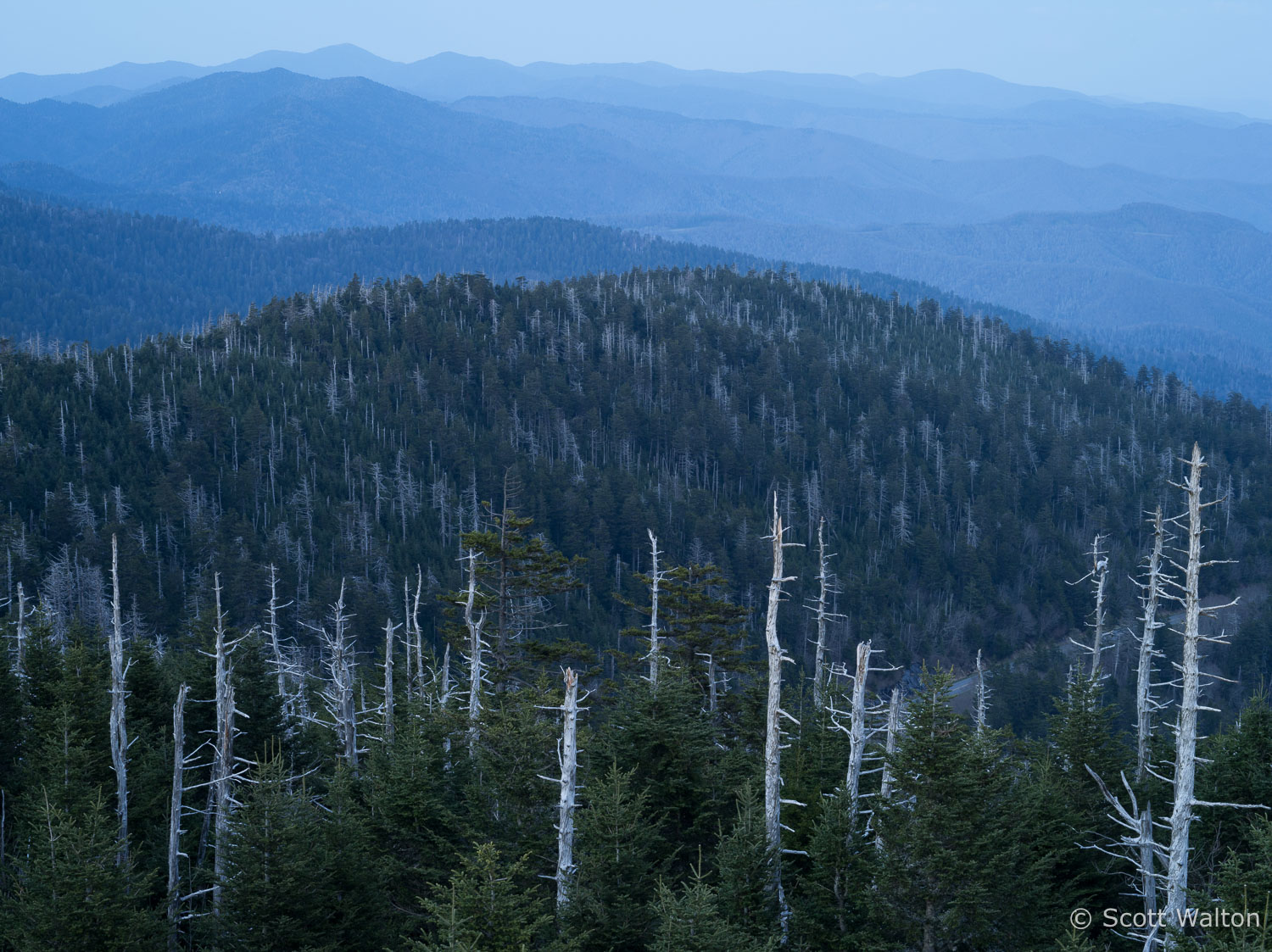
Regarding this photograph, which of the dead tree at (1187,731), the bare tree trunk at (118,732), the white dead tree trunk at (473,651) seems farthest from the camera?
the white dead tree trunk at (473,651)

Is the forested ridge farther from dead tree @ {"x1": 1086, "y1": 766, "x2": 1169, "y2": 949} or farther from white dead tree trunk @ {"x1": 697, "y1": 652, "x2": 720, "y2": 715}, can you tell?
dead tree @ {"x1": 1086, "y1": 766, "x2": 1169, "y2": 949}

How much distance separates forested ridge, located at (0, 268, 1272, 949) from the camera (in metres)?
23.8

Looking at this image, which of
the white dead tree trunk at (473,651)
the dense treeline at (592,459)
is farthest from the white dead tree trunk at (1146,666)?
the dense treeline at (592,459)

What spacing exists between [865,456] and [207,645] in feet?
412

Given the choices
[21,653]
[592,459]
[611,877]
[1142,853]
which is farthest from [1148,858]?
[592,459]

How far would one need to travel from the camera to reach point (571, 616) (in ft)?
332

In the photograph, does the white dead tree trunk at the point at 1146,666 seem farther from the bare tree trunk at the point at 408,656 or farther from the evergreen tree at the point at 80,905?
the evergreen tree at the point at 80,905

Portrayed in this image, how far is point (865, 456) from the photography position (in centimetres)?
15825

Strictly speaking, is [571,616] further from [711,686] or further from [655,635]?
[711,686]

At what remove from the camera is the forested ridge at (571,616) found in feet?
78.1

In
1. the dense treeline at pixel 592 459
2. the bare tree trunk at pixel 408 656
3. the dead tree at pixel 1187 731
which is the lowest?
the dense treeline at pixel 592 459

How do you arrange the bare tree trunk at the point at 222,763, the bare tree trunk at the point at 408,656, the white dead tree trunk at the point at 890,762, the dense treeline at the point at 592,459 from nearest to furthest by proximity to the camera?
the white dead tree trunk at the point at 890,762, the bare tree trunk at the point at 222,763, the bare tree trunk at the point at 408,656, the dense treeline at the point at 592,459

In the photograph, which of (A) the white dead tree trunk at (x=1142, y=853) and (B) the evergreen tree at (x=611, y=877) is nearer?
(A) the white dead tree trunk at (x=1142, y=853)

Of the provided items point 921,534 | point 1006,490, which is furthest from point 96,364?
point 1006,490
